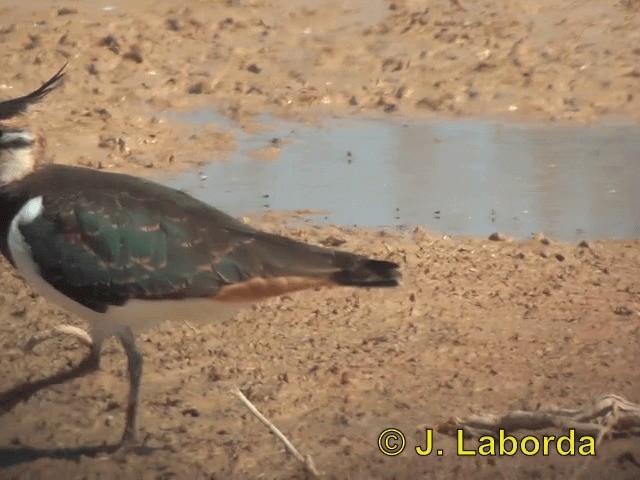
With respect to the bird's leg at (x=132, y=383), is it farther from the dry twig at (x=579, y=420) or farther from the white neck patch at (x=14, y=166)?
the dry twig at (x=579, y=420)

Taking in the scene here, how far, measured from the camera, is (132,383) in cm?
609

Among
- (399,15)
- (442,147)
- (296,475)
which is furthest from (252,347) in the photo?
(399,15)

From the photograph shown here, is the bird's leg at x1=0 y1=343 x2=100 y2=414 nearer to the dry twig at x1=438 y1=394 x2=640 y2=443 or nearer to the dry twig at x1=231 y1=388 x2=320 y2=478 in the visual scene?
the dry twig at x1=231 y1=388 x2=320 y2=478

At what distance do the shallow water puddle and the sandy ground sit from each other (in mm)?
312

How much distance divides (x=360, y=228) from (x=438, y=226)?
477mm

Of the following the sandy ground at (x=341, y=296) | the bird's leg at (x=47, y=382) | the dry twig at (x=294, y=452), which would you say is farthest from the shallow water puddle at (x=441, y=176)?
the dry twig at (x=294, y=452)

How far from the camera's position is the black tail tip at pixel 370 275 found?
5930 millimetres

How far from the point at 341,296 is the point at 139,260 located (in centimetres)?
189

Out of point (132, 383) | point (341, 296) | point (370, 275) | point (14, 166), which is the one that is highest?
point (14, 166)

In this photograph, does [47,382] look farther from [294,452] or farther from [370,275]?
[370,275]

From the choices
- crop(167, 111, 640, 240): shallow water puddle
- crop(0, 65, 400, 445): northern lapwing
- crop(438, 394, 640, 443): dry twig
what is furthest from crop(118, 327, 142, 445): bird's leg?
crop(167, 111, 640, 240): shallow water puddle

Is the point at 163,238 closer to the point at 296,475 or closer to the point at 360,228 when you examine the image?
the point at 296,475

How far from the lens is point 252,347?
7.06m

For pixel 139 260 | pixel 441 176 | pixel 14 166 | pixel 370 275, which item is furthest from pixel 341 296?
pixel 441 176
